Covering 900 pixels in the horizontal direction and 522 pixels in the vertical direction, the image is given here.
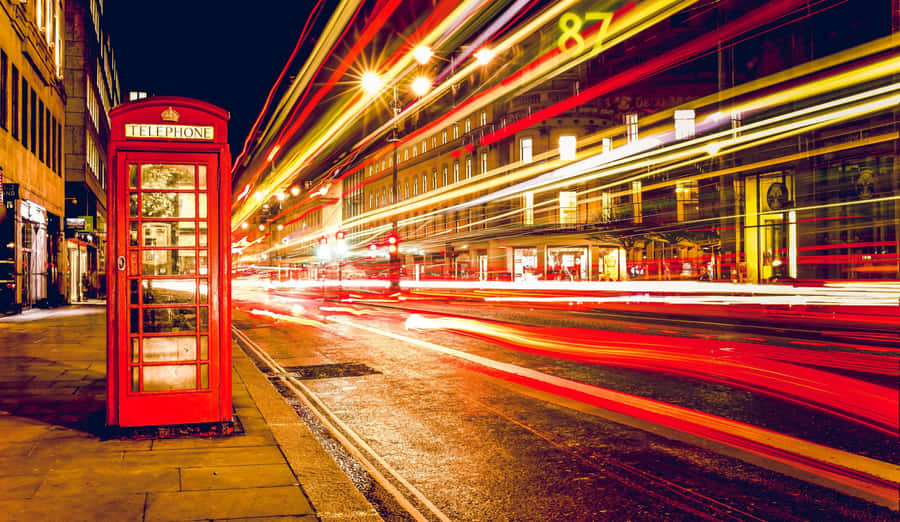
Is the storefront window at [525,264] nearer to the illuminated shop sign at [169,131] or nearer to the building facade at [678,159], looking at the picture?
the building facade at [678,159]

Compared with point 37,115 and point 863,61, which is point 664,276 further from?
point 37,115

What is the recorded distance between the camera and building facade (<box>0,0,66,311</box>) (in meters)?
19.8

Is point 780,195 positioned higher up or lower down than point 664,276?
higher up

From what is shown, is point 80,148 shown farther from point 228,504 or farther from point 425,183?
point 425,183

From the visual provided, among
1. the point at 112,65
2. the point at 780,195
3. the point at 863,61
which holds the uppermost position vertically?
the point at 112,65

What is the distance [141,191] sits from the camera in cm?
588

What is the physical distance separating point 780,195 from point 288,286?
41697 millimetres

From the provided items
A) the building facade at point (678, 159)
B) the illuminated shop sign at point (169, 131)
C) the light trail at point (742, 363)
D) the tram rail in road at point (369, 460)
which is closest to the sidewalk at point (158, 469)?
the tram rail in road at point (369, 460)

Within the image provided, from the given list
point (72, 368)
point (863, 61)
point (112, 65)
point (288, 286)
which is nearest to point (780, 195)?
point (863, 61)

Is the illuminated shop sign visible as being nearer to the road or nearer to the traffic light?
the road

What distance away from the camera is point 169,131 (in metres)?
5.91

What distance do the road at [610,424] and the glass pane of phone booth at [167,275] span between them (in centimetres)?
153

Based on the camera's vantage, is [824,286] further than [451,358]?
Yes

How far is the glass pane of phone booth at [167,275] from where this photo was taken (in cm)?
589
